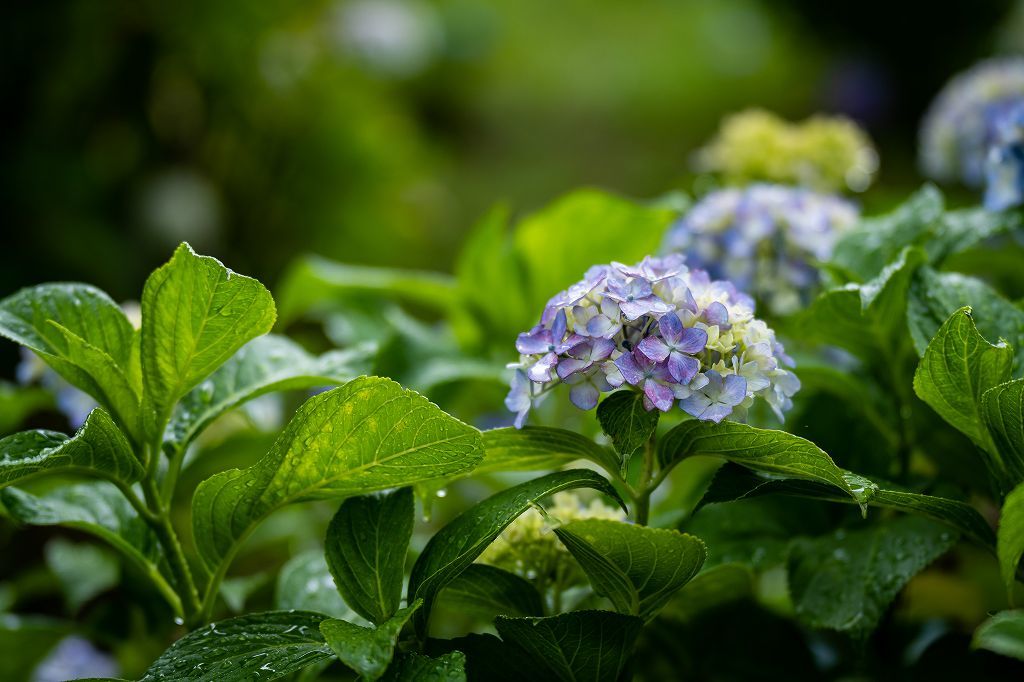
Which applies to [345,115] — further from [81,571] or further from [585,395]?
[585,395]

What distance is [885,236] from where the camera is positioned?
1.04m

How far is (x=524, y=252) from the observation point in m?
1.29

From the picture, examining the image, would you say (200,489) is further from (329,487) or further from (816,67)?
(816,67)

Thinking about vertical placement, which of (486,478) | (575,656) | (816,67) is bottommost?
(575,656)

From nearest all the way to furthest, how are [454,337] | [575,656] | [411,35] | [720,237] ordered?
[575,656]
[720,237]
[454,337]
[411,35]

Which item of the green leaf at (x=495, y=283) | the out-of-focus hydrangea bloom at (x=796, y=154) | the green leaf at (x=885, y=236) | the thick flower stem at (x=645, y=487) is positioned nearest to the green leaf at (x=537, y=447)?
the thick flower stem at (x=645, y=487)

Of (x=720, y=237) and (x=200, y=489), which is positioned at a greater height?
(x=720, y=237)

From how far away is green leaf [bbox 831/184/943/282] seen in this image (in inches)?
39.7

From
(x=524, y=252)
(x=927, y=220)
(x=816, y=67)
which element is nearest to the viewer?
(x=927, y=220)

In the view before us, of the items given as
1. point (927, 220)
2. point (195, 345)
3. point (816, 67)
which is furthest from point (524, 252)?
point (816, 67)

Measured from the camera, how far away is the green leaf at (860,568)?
0.79 meters

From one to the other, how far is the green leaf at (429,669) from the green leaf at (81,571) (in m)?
0.54

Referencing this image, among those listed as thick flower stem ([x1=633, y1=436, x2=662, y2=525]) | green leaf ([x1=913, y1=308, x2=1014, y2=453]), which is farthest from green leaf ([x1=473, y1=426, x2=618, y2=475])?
green leaf ([x1=913, y1=308, x2=1014, y2=453])

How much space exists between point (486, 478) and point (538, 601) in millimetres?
421
